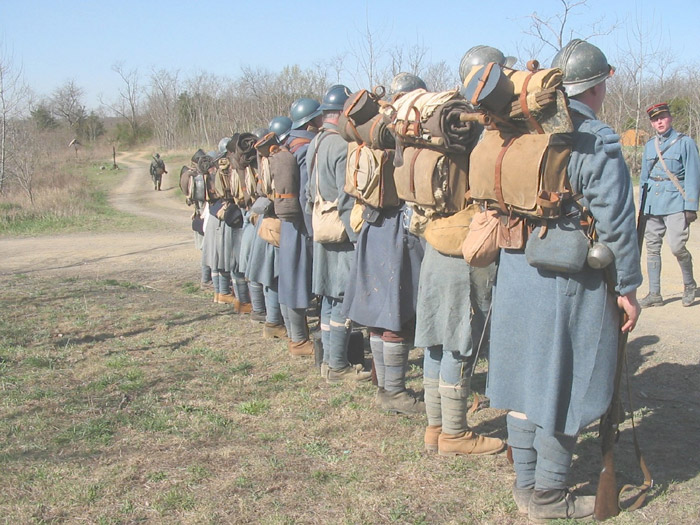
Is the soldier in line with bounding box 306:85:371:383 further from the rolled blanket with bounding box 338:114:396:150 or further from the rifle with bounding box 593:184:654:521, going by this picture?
the rifle with bounding box 593:184:654:521

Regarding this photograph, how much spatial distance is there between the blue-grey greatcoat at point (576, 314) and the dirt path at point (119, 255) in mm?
7121

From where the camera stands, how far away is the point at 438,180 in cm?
338

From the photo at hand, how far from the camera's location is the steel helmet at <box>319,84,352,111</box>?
199 inches

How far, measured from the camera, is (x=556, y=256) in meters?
2.68

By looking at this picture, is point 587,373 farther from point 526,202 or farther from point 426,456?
point 426,456

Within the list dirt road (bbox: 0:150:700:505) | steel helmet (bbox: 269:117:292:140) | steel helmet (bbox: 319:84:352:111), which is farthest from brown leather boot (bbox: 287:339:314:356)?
dirt road (bbox: 0:150:700:505)

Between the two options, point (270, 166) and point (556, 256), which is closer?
point (556, 256)

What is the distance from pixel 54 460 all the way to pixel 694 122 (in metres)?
23.2

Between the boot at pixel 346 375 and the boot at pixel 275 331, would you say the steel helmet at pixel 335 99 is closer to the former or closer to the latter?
the boot at pixel 346 375

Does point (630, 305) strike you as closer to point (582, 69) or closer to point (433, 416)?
point (582, 69)

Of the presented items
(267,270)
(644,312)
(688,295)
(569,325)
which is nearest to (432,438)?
(569,325)

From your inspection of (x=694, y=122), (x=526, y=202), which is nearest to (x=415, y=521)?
(x=526, y=202)

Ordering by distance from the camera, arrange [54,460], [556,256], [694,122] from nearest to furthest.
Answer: [556,256], [54,460], [694,122]

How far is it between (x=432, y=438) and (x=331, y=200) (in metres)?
1.77
